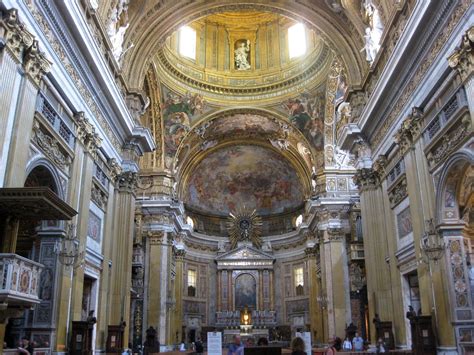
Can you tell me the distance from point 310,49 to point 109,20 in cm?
1375

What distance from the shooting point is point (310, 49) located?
86.8 ft

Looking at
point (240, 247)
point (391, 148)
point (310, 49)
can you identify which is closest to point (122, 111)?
point (391, 148)

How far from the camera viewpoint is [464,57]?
378 inches

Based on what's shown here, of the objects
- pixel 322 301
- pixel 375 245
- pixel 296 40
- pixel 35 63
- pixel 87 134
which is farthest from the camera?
pixel 296 40

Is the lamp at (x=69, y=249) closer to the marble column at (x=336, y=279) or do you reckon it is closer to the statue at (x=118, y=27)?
the statue at (x=118, y=27)

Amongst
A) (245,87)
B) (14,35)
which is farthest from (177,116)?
(14,35)

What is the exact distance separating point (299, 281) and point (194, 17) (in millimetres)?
19158

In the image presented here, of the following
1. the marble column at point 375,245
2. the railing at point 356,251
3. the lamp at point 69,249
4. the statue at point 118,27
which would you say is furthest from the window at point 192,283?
the lamp at point 69,249

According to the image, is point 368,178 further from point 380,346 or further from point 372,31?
point 380,346

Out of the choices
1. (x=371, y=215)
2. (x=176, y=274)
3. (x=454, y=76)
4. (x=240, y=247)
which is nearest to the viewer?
(x=454, y=76)

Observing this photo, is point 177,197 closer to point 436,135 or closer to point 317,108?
point 317,108

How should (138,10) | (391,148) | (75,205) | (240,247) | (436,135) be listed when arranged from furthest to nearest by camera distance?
(240,247) → (138,10) → (391,148) → (75,205) → (436,135)

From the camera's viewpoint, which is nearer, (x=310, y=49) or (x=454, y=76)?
(x=454, y=76)

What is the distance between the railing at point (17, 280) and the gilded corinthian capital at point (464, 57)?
28.3ft
